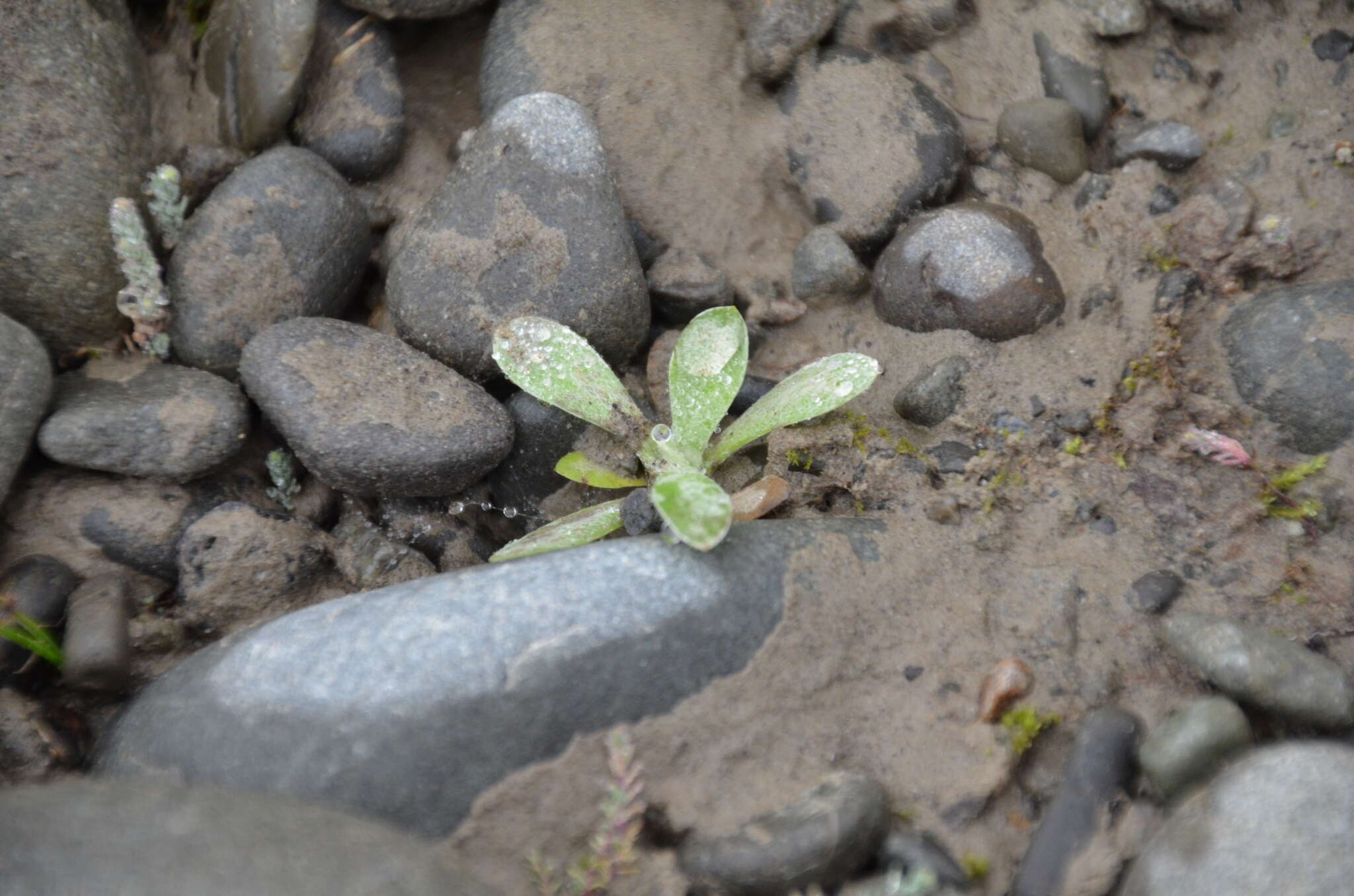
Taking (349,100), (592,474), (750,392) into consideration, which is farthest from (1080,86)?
(349,100)

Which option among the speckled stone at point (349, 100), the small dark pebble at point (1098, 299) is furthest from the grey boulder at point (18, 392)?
the small dark pebble at point (1098, 299)

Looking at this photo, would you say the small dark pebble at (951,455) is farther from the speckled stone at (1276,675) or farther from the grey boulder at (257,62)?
the grey boulder at (257,62)

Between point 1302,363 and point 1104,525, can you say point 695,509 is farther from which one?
point 1302,363

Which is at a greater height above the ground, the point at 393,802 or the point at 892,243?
the point at 892,243

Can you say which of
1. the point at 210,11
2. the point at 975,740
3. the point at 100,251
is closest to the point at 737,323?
the point at 975,740

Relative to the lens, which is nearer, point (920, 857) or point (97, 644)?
point (920, 857)

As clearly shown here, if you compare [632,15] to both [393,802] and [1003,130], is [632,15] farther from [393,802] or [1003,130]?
[393,802]

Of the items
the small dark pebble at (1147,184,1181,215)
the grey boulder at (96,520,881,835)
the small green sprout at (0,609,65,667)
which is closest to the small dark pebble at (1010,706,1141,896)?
the grey boulder at (96,520,881,835)
